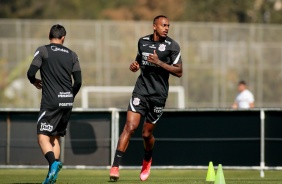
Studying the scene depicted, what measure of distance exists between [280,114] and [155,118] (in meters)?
4.36

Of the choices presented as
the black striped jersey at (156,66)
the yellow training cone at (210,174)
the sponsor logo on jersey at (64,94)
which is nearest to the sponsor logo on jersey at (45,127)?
the sponsor logo on jersey at (64,94)

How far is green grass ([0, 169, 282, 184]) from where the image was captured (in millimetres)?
15177

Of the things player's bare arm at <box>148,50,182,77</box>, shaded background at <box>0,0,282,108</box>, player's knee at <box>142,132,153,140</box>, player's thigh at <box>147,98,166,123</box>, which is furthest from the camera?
shaded background at <box>0,0,282,108</box>

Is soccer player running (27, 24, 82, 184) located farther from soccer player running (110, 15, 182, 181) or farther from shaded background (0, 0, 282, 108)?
shaded background (0, 0, 282, 108)

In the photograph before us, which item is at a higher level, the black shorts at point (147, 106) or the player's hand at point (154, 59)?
the player's hand at point (154, 59)

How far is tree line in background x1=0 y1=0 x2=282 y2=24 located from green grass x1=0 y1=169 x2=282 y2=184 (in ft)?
140

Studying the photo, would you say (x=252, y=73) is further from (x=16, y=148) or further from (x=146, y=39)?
(x=146, y=39)

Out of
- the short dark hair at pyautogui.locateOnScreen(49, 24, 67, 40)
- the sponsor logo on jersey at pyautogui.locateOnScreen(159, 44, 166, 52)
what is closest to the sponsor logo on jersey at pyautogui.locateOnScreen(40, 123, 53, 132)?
the short dark hair at pyautogui.locateOnScreen(49, 24, 67, 40)

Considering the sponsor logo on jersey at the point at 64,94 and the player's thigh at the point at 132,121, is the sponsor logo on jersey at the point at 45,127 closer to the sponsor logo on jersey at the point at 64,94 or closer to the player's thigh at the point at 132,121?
the sponsor logo on jersey at the point at 64,94

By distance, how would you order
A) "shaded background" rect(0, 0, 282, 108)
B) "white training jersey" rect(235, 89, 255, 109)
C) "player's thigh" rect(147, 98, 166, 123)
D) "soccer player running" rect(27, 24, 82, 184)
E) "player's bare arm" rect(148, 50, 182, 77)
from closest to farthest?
"soccer player running" rect(27, 24, 82, 184) → "player's bare arm" rect(148, 50, 182, 77) → "player's thigh" rect(147, 98, 166, 123) → "white training jersey" rect(235, 89, 255, 109) → "shaded background" rect(0, 0, 282, 108)

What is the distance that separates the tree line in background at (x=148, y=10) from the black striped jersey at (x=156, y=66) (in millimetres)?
48016

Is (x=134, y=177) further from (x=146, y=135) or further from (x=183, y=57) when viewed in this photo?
(x=183, y=57)

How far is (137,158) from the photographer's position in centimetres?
1905

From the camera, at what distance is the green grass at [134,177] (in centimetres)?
1518
